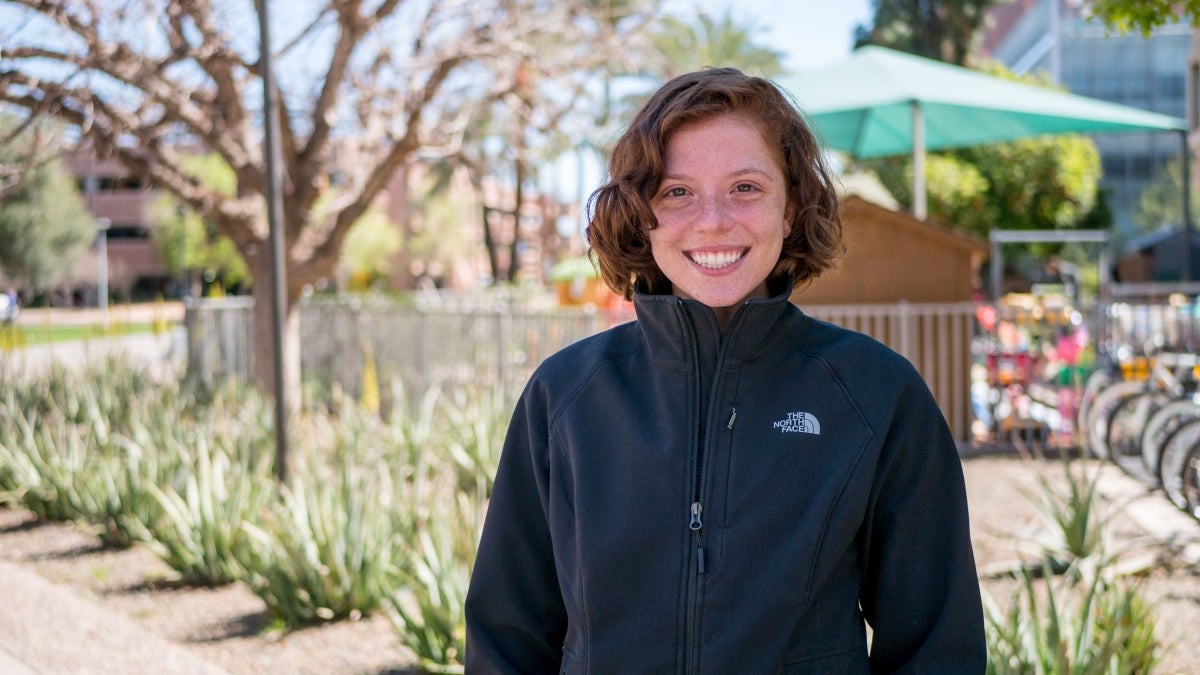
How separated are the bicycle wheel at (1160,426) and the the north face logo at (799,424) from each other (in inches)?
232

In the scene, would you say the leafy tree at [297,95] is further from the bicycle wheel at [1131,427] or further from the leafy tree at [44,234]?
the leafy tree at [44,234]

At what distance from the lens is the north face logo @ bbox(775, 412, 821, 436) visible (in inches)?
63.6

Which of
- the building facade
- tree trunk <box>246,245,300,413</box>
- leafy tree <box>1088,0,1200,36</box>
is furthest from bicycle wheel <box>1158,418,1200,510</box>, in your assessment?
the building facade

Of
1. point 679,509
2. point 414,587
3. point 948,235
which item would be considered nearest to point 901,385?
point 679,509

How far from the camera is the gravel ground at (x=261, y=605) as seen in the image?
467 centimetres

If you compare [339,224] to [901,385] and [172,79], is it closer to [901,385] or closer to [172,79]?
[172,79]

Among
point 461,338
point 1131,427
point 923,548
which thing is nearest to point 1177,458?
point 1131,427

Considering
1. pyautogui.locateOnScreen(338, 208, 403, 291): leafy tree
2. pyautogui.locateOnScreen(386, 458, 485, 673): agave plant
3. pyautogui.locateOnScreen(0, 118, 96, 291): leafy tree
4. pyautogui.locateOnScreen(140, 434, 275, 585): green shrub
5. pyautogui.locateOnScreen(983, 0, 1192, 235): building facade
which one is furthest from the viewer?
pyautogui.locateOnScreen(983, 0, 1192, 235): building facade

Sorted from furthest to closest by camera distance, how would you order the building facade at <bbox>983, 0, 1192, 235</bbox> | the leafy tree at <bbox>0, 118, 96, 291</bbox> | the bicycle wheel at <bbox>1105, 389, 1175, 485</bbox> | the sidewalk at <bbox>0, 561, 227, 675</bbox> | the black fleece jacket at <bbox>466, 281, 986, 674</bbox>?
the building facade at <bbox>983, 0, 1192, 235</bbox> < the leafy tree at <bbox>0, 118, 96, 291</bbox> < the bicycle wheel at <bbox>1105, 389, 1175, 485</bbox> < the sidewalk at <bbox>0, 561, 227, 675</bbox> < the black fleece jacket at <bbox>466, 281, 986, 674</bbox>

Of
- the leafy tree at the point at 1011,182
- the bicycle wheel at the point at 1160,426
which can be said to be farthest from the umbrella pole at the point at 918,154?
the leafy tree at the point at 1011,182

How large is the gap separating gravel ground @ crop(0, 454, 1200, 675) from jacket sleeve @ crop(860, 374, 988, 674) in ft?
7.75

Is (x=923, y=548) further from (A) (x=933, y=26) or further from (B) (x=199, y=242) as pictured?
(B) (x=199, y=242)

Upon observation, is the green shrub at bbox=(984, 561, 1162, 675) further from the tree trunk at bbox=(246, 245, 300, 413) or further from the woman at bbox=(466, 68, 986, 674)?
the tree trunk at bbox=(246, 245, 300, 413)

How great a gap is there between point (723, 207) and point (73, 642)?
435 cm
